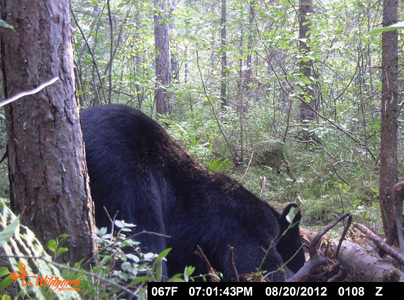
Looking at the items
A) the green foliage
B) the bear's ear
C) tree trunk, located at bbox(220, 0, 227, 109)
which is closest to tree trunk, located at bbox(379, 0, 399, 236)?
the bear's ear

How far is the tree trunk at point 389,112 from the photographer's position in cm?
375

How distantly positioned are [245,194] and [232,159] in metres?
4.14

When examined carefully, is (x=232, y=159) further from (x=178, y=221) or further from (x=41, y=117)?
(x=41, y=117)

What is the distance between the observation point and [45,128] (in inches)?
86.5

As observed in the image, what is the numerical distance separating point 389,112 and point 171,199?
2.27 metres

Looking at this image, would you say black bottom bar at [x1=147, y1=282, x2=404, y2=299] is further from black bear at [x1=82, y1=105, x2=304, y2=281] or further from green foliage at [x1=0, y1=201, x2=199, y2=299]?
black bear at [x1=82, y1=105, x2=304, y2=281]

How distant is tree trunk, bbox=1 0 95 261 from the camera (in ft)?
7.04

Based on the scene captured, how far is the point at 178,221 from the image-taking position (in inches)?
132

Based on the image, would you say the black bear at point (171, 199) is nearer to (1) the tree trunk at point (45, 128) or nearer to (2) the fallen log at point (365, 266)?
(2) the fallen log at point (365, 266)

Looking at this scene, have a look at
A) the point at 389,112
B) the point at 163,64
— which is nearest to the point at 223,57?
the point at 163,64

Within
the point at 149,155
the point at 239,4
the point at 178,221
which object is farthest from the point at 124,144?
the point at 239,4

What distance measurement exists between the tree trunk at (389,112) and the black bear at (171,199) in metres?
0.99

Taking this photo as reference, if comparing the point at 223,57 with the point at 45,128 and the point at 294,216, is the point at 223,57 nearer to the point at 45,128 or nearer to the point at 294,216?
the point at 294,216

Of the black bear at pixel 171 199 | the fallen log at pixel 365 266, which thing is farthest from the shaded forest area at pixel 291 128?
the black bear at pixel 171 199
